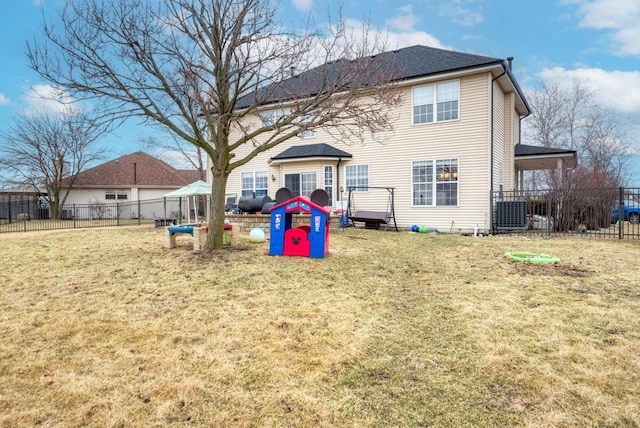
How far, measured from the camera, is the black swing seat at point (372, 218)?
45.1 ft

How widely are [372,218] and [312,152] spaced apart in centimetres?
404

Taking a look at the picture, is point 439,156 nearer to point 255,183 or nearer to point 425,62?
point 425,62

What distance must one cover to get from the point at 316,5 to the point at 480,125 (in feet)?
24.3

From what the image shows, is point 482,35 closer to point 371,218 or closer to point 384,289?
point 371,218

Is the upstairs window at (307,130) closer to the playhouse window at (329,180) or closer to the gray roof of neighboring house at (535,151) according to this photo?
the playhouse window at (329,180)

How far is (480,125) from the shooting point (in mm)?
12938

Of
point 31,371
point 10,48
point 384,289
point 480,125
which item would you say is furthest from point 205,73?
point 480,125

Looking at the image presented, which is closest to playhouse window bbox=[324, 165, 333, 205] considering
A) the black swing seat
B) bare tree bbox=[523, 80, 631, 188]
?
the black swing seat

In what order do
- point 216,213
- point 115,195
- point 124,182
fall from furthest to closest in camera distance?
point 124,182, point 115,195, point 216,213

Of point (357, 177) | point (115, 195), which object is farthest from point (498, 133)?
point (115, 195)

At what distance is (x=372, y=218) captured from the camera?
45.1ft

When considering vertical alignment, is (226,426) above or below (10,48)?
below

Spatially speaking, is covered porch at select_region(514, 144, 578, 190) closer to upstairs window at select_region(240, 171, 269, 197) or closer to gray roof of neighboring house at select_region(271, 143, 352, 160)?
gray roof of neighboring house at select_region(271, 143, 352, 160)

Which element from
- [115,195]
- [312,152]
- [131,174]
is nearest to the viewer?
[312,152]
